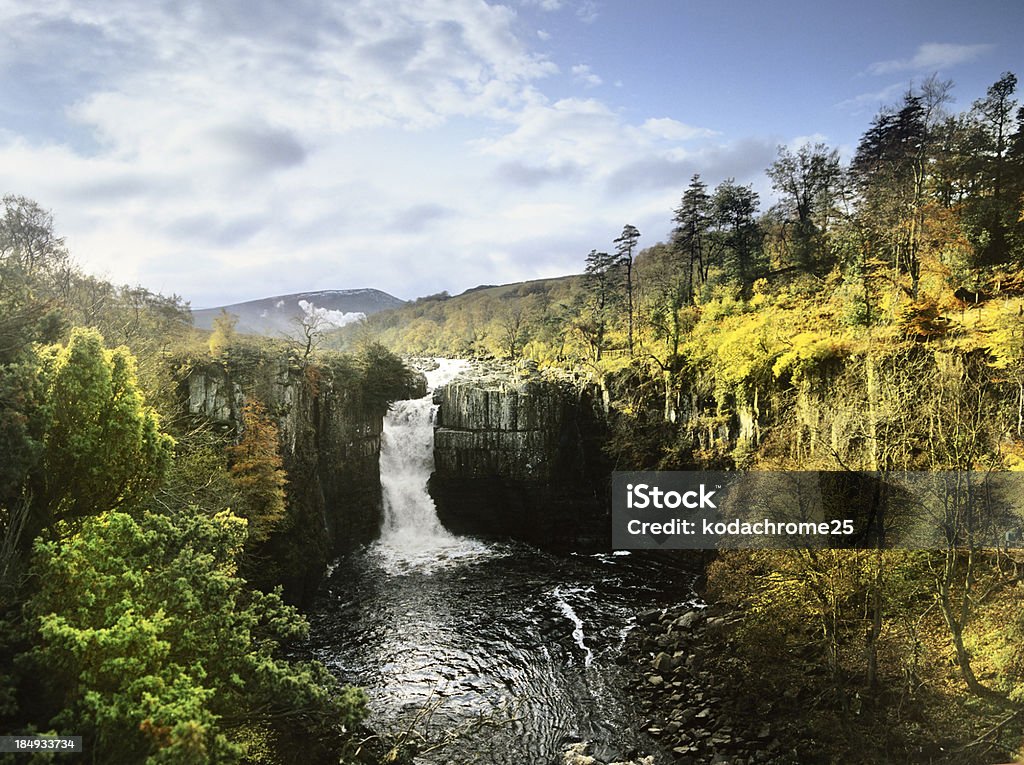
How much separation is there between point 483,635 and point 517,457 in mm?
14773

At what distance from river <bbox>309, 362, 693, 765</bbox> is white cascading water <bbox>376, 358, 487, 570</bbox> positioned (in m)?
0.11

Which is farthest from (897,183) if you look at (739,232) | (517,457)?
(517,457)

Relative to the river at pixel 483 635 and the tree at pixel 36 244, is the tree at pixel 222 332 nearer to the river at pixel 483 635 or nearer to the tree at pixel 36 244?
the tree at pixel 36 244

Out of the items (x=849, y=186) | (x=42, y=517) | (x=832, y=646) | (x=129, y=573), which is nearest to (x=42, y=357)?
(x=42, y=517)

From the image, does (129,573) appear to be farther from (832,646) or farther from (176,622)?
(832,646)

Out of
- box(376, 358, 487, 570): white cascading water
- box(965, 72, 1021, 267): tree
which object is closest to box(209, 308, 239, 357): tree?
box(376, 358, 487, 570): white cascading water

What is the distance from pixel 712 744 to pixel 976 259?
2424 centimetres

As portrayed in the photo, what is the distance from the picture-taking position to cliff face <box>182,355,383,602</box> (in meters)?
24.0

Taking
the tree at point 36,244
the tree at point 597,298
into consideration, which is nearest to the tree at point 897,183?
the tree at point 597,298

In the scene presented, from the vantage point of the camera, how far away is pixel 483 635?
21469mm

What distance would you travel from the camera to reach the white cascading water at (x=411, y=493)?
3134 centimetres

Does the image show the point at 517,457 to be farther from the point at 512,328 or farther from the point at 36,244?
the point at 36,244

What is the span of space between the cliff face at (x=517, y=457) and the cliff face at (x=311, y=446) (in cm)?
500

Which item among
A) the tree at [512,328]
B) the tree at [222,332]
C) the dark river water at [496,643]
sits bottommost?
the dark river water at [496,643]
